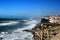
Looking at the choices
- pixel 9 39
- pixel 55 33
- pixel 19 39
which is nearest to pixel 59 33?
pixel 55 33

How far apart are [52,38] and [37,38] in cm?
314

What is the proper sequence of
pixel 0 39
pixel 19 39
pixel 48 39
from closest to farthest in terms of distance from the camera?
pixel 48 39 < pixel 19 39 < pixel 0 39

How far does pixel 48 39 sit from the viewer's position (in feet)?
60.6

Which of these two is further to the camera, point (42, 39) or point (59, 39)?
point (42, 39)

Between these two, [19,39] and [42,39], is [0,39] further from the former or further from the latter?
[42,39]

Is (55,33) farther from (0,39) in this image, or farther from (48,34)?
(0,39)

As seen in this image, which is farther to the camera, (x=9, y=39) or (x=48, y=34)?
(x=9, y=39)

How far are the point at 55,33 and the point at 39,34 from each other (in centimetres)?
199

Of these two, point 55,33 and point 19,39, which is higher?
point 55,33

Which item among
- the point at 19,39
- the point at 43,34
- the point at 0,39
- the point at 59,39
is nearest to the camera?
the point at 59,39

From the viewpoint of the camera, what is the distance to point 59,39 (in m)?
17.3

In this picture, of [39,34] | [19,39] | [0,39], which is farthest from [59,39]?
[0,39]

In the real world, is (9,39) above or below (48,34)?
below

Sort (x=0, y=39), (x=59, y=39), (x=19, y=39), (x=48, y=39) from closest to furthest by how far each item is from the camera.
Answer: (x=59, y=39) → (x=48, y=39) → (x=19, y=39) → (x=0, y=39)
